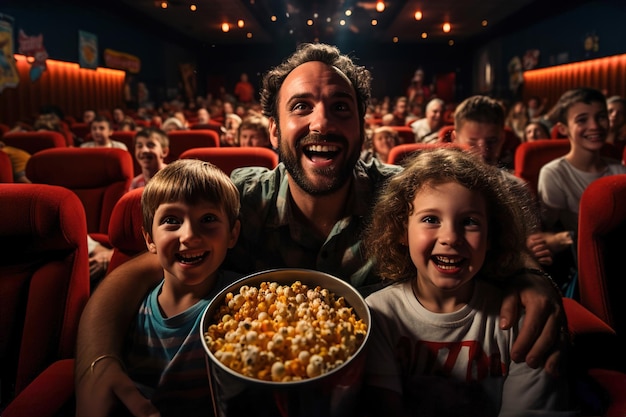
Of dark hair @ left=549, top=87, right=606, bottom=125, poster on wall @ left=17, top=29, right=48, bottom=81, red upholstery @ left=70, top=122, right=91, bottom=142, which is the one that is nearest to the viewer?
dark hair @ left=549, top=87, right=606, bottom=125

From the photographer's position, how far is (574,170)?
216 cm

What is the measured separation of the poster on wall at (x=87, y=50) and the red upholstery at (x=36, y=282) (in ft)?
33.5

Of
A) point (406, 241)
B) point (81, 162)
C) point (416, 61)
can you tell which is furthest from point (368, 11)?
point (406, 241)

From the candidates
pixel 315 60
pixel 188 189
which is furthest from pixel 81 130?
pixel 188 189

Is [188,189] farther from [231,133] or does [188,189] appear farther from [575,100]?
[231,133]

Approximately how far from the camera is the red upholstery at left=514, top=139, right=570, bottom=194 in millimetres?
2621

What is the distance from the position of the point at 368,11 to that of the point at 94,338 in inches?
517

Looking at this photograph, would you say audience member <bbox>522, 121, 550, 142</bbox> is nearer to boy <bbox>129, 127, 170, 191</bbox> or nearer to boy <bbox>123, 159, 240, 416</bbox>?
boy <bbox>129, 127, 170, 191</bbox>

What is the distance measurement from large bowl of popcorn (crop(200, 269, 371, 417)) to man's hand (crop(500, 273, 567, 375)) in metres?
0.33

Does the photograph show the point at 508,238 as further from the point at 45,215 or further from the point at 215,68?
the point at 215,68

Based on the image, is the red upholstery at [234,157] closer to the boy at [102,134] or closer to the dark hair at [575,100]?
the dark hair at [575,100]

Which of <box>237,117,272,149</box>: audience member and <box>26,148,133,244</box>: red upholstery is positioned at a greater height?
<box>237,117,272,149</box>: audience member

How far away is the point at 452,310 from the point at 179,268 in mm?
616

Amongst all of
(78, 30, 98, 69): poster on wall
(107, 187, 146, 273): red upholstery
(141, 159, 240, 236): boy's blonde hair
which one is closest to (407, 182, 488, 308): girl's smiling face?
(141, 159, 240, 236): boy's blonde hair
